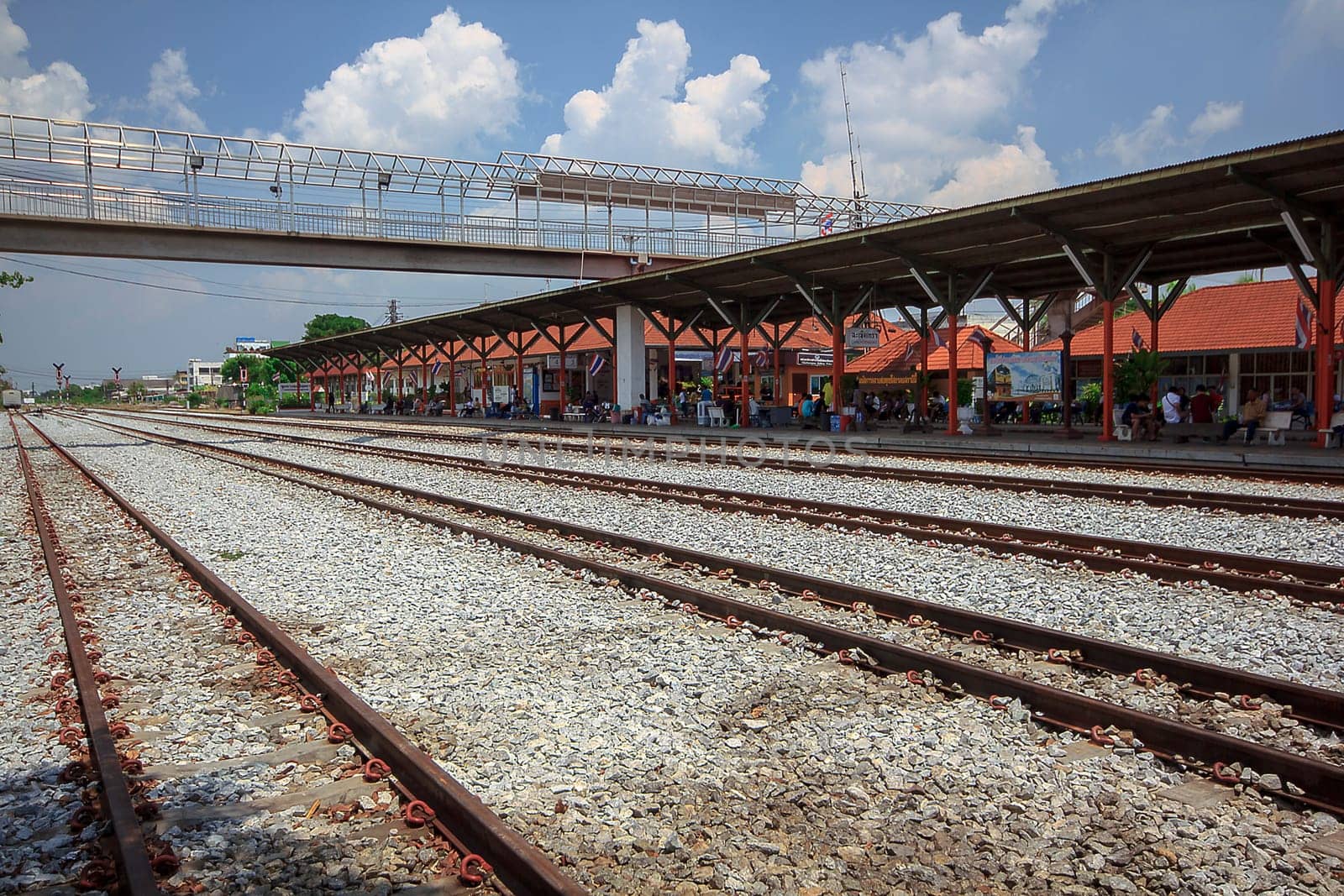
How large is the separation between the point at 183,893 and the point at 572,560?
18.5 feet

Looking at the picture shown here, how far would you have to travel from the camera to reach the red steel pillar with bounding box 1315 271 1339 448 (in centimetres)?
1766

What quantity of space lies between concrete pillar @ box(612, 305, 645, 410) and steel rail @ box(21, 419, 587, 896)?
30382 millimetres

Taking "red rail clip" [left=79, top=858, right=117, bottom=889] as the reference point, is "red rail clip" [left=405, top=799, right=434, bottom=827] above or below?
above

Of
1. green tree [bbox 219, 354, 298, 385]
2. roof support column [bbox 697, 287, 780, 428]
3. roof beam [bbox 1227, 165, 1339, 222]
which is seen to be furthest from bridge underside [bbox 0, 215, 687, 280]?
green tree [bbox 219, 354, 298, 385]

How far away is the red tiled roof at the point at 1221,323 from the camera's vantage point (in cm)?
3066

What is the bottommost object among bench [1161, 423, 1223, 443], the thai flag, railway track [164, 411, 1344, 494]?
railway track [164, 411, 1344, 494]

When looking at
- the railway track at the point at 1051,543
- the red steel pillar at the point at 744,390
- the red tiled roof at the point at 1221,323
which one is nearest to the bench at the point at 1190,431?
the red tiled roof at the point at 1221,323

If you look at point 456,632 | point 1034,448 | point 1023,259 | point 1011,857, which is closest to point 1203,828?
point 1011,857

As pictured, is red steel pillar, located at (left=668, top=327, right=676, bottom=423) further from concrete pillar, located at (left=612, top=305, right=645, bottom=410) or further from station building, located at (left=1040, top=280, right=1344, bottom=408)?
station building, located at (left=1040, top=280, right=1344, bottom=408)

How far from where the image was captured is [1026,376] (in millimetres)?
24781

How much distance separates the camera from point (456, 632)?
21.8ft

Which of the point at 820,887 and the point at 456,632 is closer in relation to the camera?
the point at 820,887

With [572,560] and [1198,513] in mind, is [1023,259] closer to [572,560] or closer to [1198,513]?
[1198,513]

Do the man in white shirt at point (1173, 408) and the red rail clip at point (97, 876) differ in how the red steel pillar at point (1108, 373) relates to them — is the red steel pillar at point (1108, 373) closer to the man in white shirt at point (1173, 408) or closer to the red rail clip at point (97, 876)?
the man in white shirt at point (1173, 408)
